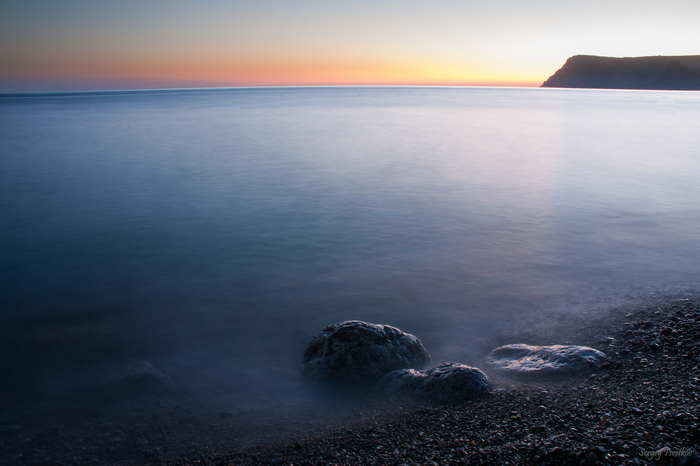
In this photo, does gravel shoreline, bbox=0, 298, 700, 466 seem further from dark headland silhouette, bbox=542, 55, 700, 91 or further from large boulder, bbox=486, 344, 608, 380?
dark headland silhouette, bbox=542, 55, 700, 91

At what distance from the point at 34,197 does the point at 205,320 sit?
439 inches

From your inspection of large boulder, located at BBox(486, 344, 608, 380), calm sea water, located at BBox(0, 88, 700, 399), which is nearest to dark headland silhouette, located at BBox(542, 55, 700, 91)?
calm sea water, located at BBox(0, 88, 700, 399)

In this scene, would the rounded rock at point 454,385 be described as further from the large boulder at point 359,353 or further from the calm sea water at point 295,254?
the calm sea water at point 295,254

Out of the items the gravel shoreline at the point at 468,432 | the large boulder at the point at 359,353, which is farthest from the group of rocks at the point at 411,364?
the gravel shoreline at the point at 468,432

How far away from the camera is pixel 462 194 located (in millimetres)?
14023

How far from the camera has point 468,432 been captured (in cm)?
373

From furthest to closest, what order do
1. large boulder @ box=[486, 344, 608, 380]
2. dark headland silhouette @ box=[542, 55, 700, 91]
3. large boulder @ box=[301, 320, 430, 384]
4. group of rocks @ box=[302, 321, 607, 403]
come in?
dark headland silhouette @ box=[542, 55, 700, 91] → large boulder @ box=[301, 320, 430, 384] → large boulder @ box=[486, 344, 608, 380] → group of rocks @ box=[302, 321, 607, 403]

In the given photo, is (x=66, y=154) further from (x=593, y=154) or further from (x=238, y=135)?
(x=593, y=154)

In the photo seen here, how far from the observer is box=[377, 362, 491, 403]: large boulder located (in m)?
4.32

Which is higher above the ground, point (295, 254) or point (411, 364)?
point (295, 254)

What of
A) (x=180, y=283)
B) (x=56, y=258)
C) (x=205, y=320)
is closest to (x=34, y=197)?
(x=56, y=258)

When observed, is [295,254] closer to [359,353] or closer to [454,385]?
[359,353]

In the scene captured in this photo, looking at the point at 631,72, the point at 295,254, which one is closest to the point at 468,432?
the point at 295,254

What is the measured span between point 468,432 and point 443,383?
0.71 m
